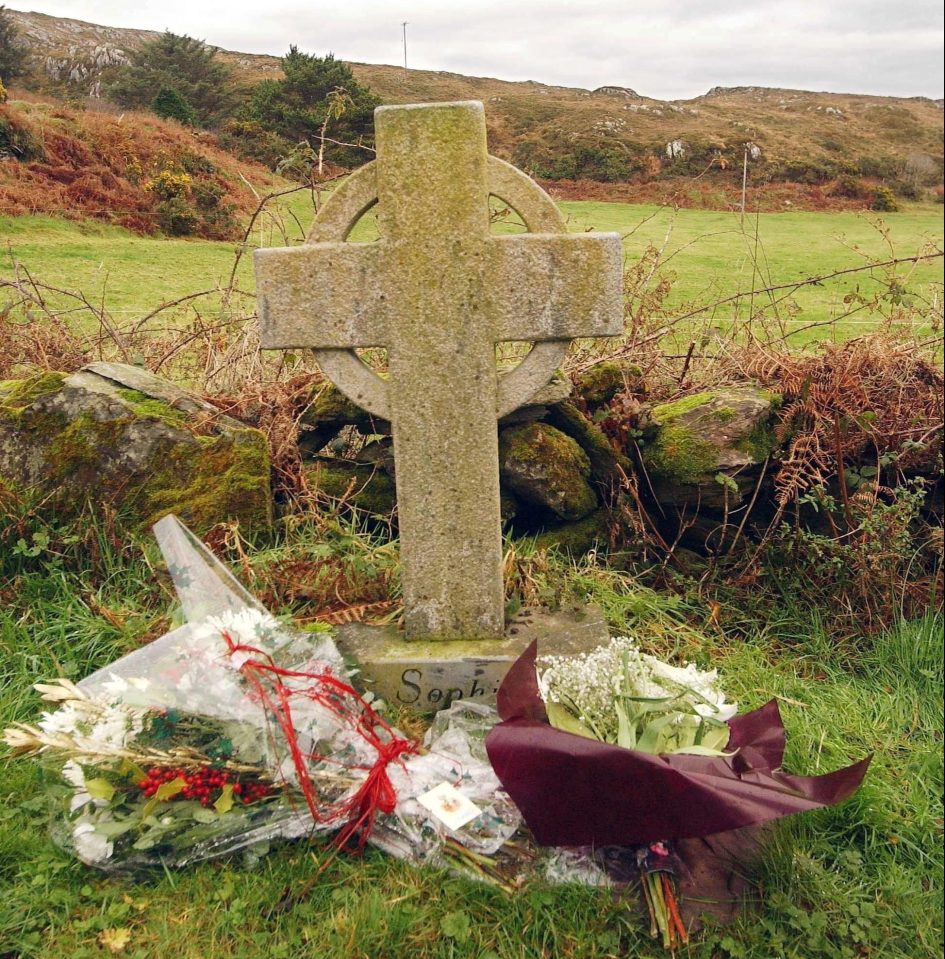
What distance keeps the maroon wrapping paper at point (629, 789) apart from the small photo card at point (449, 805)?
215mm

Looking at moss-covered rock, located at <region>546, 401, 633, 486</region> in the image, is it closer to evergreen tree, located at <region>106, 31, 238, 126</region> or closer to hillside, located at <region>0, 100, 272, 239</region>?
hillside, located at <region>0, 100, 272, 239</region>

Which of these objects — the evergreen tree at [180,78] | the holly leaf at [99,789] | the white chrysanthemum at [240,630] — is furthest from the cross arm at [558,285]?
the evergreen tree at [180,78]

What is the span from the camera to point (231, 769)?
2.31m

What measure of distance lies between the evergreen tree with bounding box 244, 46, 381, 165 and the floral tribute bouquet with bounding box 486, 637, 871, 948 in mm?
6080

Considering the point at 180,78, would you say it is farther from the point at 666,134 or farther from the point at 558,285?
the point at 558,285

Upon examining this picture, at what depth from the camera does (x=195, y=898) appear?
215cm

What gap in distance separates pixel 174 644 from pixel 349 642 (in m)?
0.68

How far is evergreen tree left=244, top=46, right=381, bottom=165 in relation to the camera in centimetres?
776

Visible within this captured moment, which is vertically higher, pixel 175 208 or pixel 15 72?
pixel 15 72

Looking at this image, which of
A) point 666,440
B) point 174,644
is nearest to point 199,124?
point 666,440

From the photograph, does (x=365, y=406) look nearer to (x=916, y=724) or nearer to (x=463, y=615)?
(x=463, y=615)

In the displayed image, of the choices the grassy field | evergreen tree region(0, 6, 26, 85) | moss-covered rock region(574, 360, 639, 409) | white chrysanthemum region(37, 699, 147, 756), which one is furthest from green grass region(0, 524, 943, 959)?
evergreen tree region(0, 6, 26, 85)

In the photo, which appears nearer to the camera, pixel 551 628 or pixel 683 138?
pixel 551 628

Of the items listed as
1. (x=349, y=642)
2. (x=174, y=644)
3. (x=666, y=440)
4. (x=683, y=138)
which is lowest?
(x=349, y=642)
